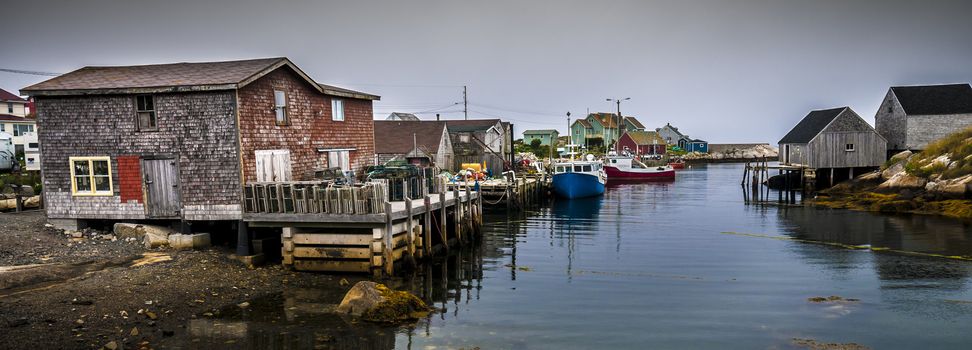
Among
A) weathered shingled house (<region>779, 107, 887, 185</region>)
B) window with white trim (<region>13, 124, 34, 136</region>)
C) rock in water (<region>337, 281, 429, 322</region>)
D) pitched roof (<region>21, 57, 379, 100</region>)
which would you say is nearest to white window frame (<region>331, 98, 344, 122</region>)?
pitched roof (<region>21, 57, 379, 100</region>)

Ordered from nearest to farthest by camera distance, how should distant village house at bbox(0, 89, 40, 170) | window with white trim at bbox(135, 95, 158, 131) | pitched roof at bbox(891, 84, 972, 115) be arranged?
window with white trim at bbox(135, 95, 158, 131)
pitched roof at bbox(891, 84, 972, 115)
distant village house at bbox(0, 89, 40, 170)

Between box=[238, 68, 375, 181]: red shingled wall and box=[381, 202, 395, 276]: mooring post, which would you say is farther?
box=[238, 68, 375, 181]: red shingled wall

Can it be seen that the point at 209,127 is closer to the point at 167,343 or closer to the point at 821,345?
the point at 167,343

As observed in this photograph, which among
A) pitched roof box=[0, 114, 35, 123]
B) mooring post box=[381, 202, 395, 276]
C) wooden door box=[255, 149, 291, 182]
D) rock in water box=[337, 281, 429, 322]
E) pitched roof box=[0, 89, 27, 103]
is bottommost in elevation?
rock in water box=[337, 281, 429, 322]

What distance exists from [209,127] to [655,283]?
15.1m

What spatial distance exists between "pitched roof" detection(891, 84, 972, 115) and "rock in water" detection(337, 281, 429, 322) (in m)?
49.4

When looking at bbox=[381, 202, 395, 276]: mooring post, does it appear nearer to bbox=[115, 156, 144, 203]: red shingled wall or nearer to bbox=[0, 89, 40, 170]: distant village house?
bbox=[115, 156, 144, 203]: red shingled wall

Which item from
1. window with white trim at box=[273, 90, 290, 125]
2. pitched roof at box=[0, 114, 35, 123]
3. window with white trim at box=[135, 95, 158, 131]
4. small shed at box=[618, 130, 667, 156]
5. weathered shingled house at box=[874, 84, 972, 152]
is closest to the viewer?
window with white trim at box=[135, 95, 158, 131]

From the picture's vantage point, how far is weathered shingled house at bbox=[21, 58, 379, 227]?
19.1 metres

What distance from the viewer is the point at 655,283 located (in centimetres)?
1969

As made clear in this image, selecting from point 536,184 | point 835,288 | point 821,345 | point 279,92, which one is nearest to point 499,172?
point 536,184

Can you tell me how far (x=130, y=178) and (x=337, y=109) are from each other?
8.12 m

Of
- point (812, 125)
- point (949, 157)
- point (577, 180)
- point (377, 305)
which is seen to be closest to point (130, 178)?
point (377, 305)

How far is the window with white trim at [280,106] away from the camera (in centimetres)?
2122
